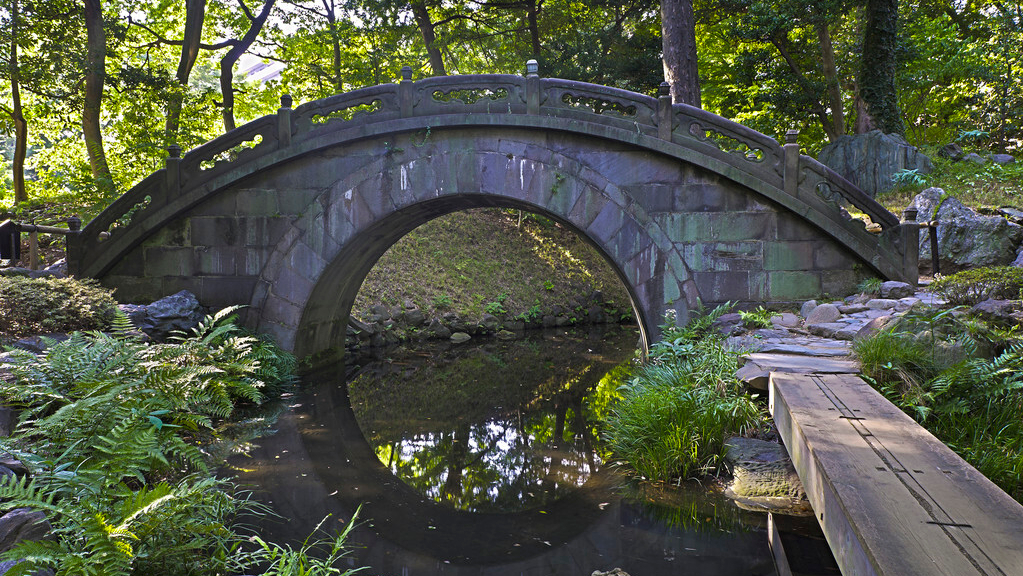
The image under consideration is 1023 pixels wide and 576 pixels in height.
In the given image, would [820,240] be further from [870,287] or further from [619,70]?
[619,70]

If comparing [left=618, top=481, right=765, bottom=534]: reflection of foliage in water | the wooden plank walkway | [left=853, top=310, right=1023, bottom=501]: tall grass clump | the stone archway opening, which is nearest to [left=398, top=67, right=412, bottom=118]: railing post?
the stone archway opening

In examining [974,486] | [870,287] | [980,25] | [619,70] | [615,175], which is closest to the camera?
[974,486]

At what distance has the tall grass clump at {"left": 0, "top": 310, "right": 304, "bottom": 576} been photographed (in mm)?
3182

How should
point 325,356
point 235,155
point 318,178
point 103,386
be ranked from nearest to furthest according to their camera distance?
point 103,386
point 318,178
point 235,155
point 325,356

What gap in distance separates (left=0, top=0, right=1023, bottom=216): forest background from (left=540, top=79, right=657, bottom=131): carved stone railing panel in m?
6.82

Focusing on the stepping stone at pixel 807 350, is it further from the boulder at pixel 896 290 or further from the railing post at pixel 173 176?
the railing post at pixel 173 176

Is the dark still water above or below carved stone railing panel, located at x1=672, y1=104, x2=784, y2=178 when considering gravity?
below

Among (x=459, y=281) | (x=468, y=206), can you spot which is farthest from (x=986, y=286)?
(x=459, y=281)

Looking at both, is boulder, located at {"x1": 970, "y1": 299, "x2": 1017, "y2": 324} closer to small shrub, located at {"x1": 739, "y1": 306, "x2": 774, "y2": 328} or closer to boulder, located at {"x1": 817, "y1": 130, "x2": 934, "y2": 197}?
small shrub, located at {"x1": 739, "y1": 306, "x2": 774, "y2": 328}

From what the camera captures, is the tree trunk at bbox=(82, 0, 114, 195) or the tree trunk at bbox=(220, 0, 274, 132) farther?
the tree trunk at bbox=(220, 0, 274, 132)

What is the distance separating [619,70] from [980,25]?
10.7 m

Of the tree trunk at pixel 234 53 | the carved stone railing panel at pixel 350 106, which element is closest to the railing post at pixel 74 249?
the carved stone railing panel at pixel 350 106

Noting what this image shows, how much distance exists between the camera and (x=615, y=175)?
877 cm

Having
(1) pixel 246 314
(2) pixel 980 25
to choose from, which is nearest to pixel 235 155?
(1) pixel 246 314
